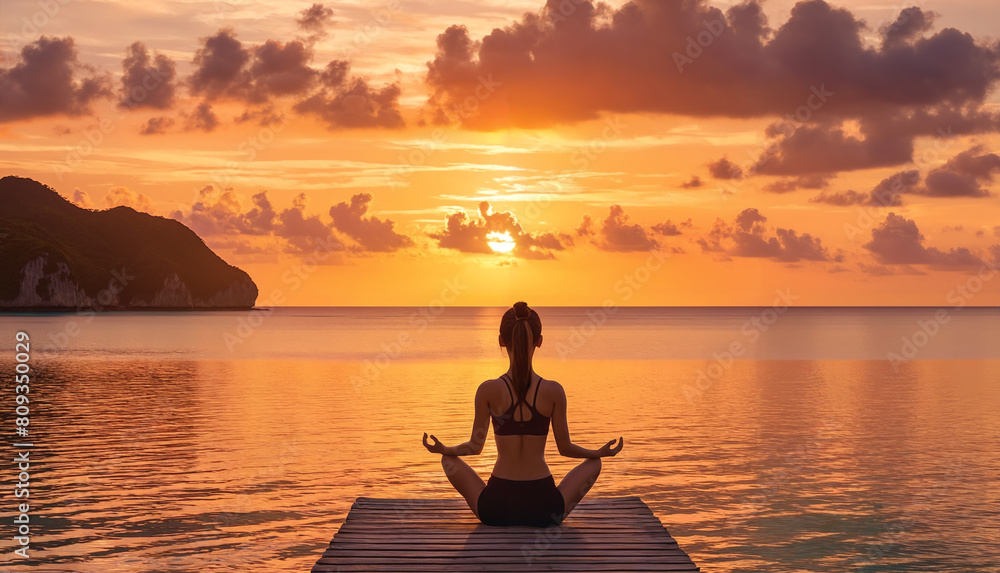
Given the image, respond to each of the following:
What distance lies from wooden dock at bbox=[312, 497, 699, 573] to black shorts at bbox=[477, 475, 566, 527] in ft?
0.46

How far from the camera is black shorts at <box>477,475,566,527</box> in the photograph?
12.4 metres

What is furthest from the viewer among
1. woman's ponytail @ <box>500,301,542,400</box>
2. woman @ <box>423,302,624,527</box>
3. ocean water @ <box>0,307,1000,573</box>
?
ocean water @ <box>0,307,1000,573</box>

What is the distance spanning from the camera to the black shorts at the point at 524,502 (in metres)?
12.4

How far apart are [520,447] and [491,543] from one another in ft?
4.42

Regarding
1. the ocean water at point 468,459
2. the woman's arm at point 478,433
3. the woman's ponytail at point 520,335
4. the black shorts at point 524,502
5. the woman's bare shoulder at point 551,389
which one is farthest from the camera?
the ocean water at point 468,459

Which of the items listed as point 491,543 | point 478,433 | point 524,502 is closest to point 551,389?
point 478,433

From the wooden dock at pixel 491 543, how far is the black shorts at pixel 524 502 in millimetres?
141

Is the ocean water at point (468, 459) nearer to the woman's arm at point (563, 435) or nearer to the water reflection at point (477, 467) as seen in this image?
the water reflection at point (477, 467)

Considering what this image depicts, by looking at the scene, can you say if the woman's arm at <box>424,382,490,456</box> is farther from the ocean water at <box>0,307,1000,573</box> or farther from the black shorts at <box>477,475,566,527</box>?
the ocean water at <box>0,307,1000,573</box>

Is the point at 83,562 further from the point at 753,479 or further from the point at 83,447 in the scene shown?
the point at 753,479

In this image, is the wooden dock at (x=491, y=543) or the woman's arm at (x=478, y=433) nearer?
the wooden dock at (x=491, y=543)

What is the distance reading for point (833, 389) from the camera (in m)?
58.3

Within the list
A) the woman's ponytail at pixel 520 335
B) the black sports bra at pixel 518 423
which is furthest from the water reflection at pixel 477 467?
the woman's ponytail at pixel 520 335

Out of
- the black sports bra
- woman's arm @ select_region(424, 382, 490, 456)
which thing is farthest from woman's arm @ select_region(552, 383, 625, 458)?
woman's arm @ select_region(424, 382, 490, 456)
